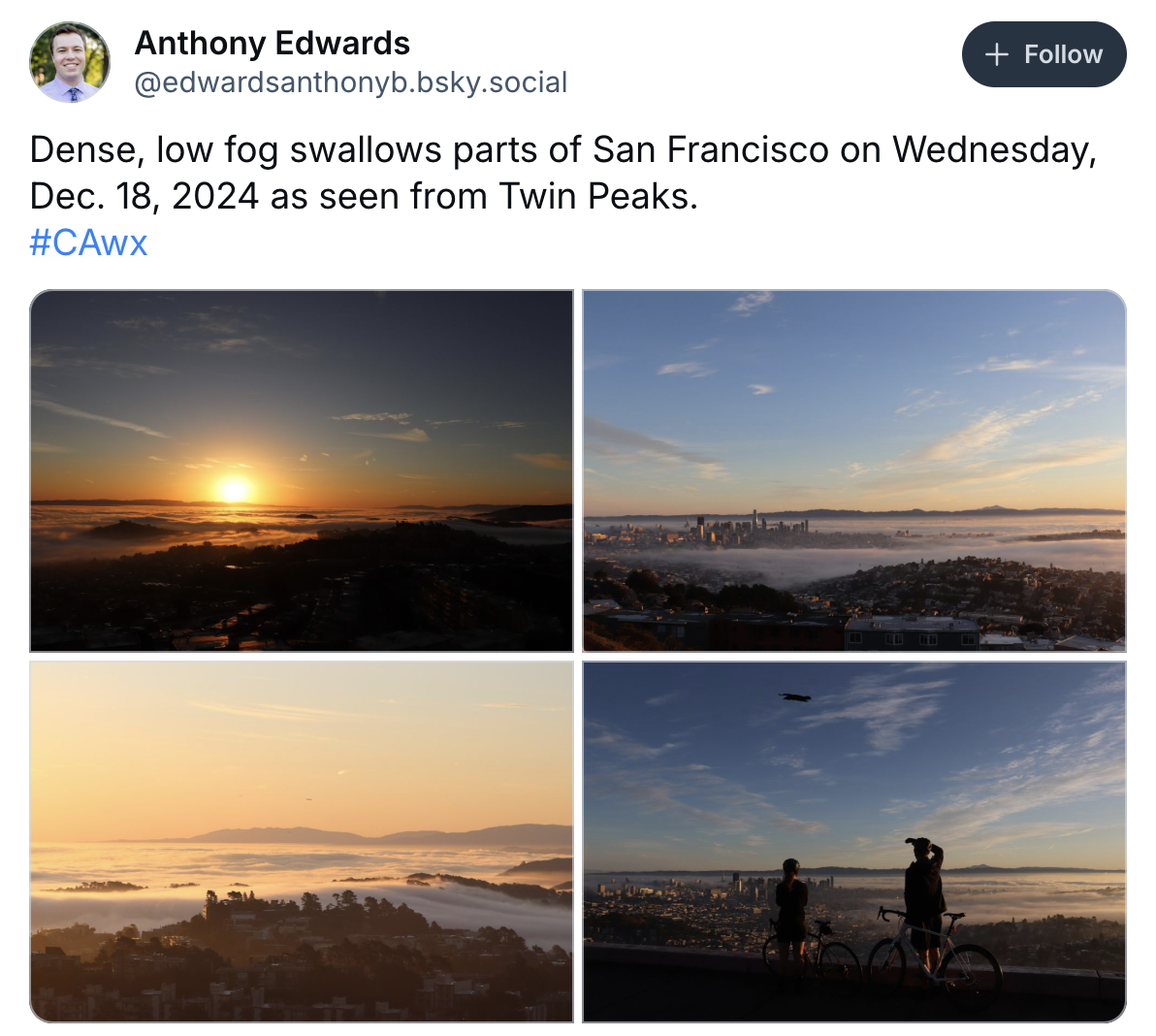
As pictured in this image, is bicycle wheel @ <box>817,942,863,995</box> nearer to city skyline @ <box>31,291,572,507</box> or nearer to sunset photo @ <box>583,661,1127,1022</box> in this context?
sunset photo @ <box>583,661,1127,1022</box>

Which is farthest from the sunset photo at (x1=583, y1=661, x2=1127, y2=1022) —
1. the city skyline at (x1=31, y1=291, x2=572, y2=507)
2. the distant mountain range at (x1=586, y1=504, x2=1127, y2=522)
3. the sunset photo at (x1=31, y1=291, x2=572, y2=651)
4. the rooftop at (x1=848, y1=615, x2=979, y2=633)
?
the city skyline at (x1=31, y1=291, x2=572, y2=507)

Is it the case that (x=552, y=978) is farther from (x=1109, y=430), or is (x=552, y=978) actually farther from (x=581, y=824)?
(x=1109, y=430)

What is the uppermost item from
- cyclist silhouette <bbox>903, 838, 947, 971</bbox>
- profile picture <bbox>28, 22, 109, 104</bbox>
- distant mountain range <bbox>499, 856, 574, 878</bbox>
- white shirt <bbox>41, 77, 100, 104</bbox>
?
profile picture <bbox>28, 22, 109, 104</bbox>

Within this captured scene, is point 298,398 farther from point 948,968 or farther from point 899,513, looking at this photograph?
point 948,968

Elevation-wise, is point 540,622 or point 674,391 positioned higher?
point 674,391

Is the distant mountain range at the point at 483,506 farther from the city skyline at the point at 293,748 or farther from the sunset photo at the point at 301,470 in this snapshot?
the city skyline at the point at 293,748

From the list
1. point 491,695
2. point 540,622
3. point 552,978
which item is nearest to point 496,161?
point 540,622
